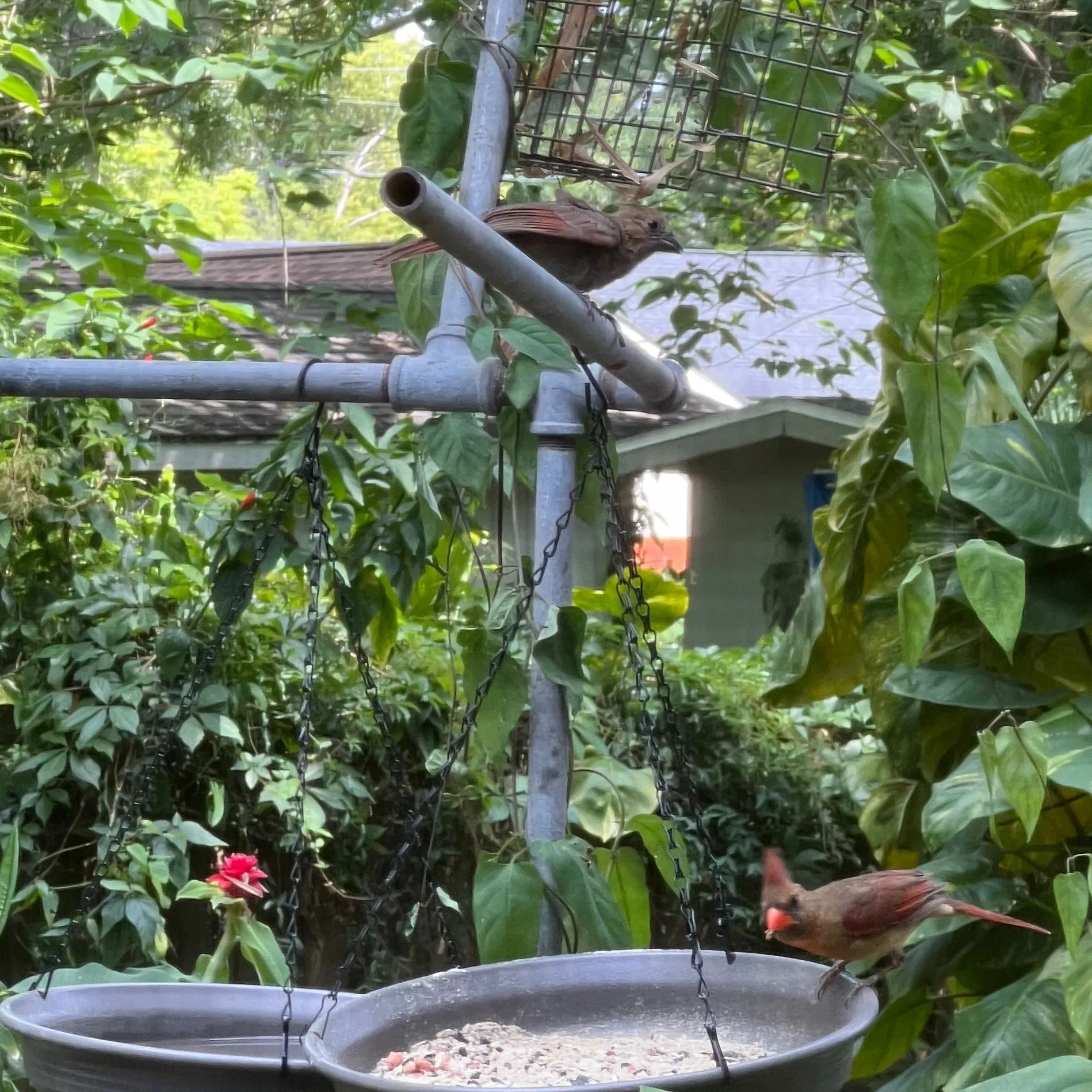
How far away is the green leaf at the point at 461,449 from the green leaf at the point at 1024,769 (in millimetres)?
845

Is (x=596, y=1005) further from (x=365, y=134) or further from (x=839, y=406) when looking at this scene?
(x=839, y=406)

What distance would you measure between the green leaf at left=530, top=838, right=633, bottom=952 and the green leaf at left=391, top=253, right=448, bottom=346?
0.81 metres

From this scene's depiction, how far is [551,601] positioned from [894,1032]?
3.71ft

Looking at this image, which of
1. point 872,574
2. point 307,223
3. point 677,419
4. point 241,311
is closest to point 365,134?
point 241,311

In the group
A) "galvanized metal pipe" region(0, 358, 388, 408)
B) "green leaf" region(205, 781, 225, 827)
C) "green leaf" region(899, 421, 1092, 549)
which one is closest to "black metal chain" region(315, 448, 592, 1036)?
"galvanized metal pipe" region(0, 358, 388, 408)

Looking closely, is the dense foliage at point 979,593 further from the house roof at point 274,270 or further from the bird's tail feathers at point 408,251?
the house roof at point 274,270

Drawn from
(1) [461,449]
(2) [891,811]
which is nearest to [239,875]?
(1) [461,449]

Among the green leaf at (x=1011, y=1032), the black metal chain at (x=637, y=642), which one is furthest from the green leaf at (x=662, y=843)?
the green leaf at (x=1011, y=1032)

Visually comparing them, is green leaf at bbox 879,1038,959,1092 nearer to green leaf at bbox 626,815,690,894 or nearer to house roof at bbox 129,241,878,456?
green leaf at bbox 626,815,690,894

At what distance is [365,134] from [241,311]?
0.84 metres

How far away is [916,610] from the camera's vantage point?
54.0 inches

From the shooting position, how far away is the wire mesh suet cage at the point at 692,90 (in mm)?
1952

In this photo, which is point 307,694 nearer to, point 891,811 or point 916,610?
point 916,610

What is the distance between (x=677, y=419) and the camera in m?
5.59
